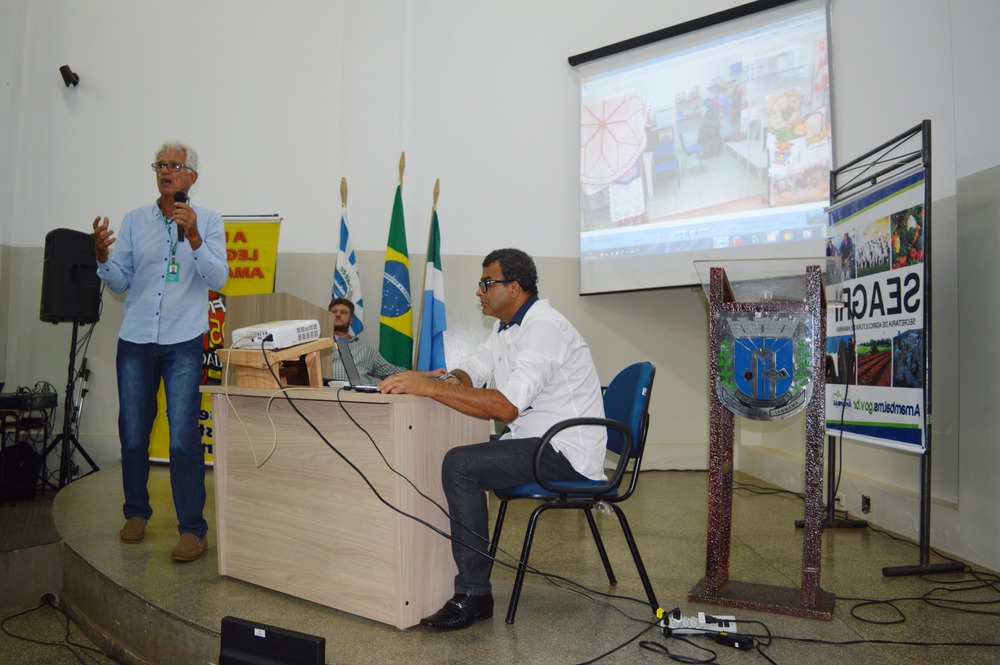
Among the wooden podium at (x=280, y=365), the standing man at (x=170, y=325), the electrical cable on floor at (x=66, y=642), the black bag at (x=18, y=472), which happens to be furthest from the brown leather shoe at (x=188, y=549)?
the black bag at (x=18, y=472)

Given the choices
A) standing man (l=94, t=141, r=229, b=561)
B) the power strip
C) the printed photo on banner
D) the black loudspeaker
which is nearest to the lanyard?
standing man (l=94, t=141, r=229, b=561)

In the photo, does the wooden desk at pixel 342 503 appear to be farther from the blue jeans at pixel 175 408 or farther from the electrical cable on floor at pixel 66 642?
the electrical cable on floor at pixel 66 642

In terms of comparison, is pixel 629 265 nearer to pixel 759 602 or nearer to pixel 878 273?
pixel 878 273

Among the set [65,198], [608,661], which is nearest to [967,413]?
[608,661]

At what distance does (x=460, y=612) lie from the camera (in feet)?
6.44

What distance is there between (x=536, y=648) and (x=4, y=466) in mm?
3769

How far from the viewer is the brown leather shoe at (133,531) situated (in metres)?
2.78

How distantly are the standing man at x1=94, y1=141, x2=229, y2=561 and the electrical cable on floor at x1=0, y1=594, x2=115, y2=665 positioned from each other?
0.37m

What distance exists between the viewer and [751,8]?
4332 mm

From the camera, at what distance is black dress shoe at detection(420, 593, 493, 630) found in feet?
6.34

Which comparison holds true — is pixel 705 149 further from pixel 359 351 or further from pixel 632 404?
pixel 632 404

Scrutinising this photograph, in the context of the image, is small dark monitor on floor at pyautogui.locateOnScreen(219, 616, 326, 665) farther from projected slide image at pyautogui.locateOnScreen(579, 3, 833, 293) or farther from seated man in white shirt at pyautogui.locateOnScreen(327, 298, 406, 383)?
projected slide image at pyautogui.locateOnScreen(579, 3, 833, 293)

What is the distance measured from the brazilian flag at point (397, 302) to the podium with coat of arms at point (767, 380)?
2.81m

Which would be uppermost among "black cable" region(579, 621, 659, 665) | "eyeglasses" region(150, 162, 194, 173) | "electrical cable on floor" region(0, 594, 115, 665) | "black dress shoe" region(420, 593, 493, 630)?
"eyeglasses" region(150, 162, 194, 173)
